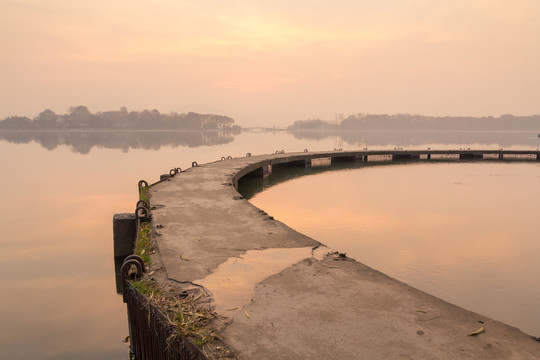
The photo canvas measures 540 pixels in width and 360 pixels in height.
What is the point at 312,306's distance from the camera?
5250mm

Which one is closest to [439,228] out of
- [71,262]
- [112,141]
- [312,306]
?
[312,306]

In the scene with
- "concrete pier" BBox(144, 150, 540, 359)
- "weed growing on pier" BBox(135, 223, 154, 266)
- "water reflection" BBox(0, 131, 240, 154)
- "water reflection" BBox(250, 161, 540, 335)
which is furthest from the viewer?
"water reflection" BBox(0, 131, 240, 154)

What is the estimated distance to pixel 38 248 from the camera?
13.0 metres

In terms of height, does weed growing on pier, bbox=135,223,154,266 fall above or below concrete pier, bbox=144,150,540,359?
above

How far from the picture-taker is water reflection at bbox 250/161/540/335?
899 cm

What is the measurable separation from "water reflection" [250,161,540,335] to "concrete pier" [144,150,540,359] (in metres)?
3.67

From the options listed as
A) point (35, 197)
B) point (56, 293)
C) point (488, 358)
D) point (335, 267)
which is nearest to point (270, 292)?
point (335, 267)

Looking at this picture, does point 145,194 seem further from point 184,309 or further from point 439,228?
point 439,228

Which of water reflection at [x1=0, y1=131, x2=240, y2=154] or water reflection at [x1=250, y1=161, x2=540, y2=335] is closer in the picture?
water reflection at [x1=250, y1=161, x2=540, y2=335]

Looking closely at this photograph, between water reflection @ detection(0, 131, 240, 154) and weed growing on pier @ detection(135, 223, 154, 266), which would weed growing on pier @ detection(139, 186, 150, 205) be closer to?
weed growing on pier @ detection(135, 223, 154, 266)

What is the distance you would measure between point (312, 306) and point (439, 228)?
11.4 m

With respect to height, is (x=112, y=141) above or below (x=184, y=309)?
above

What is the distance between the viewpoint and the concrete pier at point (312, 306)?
4227mm

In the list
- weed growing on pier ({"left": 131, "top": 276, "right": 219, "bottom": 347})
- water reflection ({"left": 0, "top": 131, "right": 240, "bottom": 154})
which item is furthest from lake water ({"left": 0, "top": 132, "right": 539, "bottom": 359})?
water reflection ({"left": 0, "top": 131, "right": 240, "bottom": 154})
